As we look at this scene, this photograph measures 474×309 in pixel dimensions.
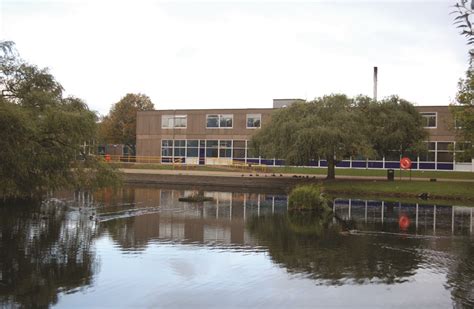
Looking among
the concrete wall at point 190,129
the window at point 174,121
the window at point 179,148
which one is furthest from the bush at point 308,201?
the window at point 174,121

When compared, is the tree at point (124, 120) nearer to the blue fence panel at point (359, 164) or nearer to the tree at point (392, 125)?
the blue fence panel at point (359, 164)

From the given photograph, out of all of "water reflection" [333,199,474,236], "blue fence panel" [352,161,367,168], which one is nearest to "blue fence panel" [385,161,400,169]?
"blue fence panel" [352,161,367,168]

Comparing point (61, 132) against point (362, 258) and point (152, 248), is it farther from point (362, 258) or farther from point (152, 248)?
point (362, 258)

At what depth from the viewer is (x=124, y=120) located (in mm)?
78312

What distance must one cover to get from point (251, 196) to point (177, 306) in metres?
26.9

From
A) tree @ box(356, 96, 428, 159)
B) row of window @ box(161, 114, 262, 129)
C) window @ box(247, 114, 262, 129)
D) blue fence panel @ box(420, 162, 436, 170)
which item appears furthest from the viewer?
row of window @ box(161, 114, 262, 129)

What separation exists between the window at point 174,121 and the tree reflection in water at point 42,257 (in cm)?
4147

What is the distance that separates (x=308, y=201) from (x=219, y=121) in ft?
120

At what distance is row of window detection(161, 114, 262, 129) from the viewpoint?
202ft

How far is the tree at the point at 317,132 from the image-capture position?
125ft

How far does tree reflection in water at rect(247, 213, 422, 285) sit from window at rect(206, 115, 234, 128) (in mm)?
40153

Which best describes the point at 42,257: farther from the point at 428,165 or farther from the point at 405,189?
the point at 428,165

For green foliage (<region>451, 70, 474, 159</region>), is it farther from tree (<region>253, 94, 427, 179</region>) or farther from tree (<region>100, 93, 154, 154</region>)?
tree (<region>100, 93, 154, 154</region>)

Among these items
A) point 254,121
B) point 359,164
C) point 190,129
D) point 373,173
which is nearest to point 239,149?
point 254,121
